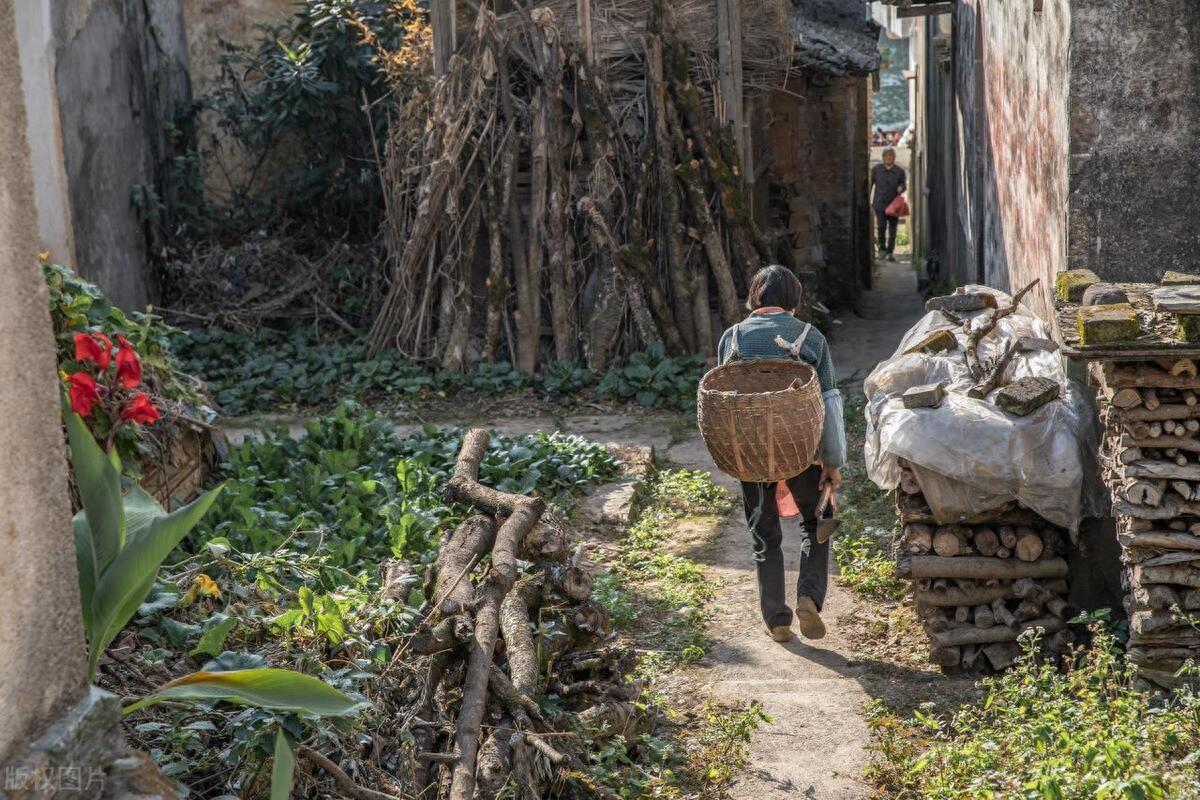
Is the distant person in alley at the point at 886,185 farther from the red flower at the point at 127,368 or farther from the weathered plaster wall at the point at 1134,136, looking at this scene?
the red flower at the point at 127,368

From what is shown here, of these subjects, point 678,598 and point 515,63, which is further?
point 515,63

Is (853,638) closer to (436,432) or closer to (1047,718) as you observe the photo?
(1047,718)

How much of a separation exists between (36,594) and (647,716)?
2.70 meters

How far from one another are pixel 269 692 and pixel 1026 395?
333cm

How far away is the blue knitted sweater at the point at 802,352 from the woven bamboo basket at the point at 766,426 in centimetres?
13

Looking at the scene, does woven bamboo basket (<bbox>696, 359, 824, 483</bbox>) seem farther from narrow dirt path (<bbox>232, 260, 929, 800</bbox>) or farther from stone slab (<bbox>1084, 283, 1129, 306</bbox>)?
stone slab (<bbox>1084, 283, 1129, 306</bbox>)

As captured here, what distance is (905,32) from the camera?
128 feet

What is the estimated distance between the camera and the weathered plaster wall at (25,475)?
2.65 m

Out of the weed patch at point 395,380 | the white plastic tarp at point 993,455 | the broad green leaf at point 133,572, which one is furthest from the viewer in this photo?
the weed patch at point 395,380

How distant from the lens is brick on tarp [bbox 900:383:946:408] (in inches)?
217

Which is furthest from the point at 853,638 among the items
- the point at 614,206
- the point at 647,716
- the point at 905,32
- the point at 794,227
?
the point at 905,32

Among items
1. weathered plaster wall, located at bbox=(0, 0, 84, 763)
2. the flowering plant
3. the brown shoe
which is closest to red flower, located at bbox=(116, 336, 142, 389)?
the flowering plant

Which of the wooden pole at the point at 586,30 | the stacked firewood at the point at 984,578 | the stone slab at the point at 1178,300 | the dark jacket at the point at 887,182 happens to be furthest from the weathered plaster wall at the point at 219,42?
the stone slab at the point at 1178,300

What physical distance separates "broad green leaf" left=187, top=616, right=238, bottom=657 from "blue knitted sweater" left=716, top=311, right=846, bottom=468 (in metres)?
2.59
